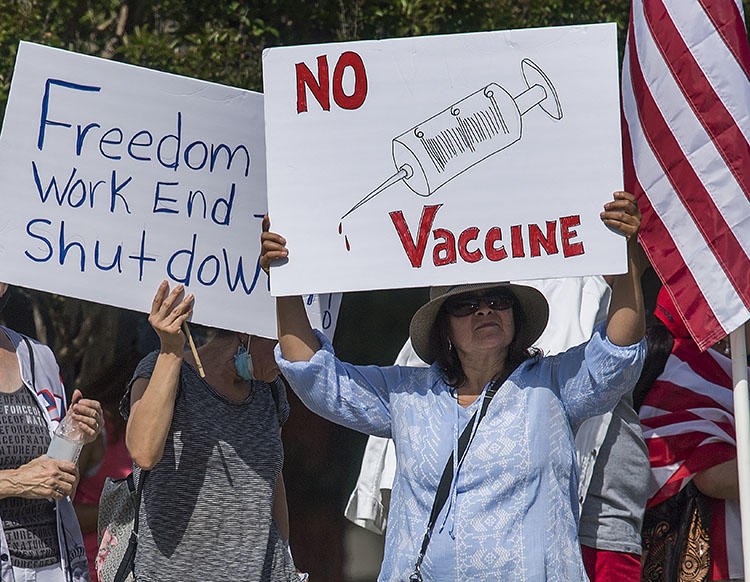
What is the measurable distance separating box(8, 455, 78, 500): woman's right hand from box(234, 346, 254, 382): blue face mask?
1.98 ft

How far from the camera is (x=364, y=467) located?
15.3 feet

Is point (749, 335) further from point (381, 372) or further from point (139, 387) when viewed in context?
point (139, 387)

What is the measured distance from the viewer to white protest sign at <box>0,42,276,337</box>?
3.50 m

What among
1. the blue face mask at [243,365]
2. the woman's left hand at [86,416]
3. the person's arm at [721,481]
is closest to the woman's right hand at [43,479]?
the woman's left hand at [86,416]

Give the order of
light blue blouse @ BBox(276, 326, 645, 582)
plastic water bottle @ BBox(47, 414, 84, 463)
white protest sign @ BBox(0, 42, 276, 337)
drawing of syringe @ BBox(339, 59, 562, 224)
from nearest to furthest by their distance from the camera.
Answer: light blue blouse @ BBox(276, 326, 645, 582) < drawing of syringe @ BBox(339, 59, 562, 224) < plastic water bottle @ BBox(47, 414, 84, 463) < white protest sign @ BBox(0, 42, 276, 337)

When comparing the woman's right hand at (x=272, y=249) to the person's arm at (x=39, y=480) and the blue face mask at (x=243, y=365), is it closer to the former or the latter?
the blue face mask at (x=243, y=365)

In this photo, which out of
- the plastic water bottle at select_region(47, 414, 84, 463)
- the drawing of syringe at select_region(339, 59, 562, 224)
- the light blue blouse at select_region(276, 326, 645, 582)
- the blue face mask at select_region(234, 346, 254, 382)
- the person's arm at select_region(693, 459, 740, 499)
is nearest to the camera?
the light blue blouse at select_region(276, 326, 645, 582)

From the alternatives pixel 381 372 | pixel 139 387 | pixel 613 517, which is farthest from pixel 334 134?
pixel 613 517

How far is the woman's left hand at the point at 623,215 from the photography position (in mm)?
3178

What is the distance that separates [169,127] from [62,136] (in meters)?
0.32

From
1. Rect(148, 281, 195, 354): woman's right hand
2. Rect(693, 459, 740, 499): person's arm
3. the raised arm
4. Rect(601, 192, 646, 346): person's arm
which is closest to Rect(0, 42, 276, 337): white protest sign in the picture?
Rect(148, 281, 195, 354): woman's right hand

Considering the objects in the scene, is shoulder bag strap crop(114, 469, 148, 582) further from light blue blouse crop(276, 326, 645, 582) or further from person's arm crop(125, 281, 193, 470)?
light blue blouse crop(276, 326, 645, 582)

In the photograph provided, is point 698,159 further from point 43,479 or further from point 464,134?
point 43,479

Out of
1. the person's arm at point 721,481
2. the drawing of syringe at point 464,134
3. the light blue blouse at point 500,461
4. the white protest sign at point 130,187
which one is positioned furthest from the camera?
the person's arm at point 721,481
